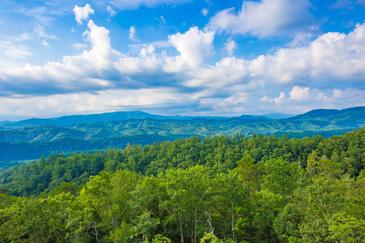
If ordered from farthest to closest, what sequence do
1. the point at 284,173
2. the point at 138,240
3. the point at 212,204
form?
the point at 284,173 < the point at 212,204 < the point at 138,240

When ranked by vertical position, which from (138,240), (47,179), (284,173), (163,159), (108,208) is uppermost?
(284,173)

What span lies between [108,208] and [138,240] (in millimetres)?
6734

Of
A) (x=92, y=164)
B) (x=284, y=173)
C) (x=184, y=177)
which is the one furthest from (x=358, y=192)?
(x=92, y=164)

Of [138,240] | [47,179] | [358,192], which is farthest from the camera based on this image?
[47,179]

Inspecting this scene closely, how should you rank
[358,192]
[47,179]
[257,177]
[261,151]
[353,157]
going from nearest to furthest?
[358,192] → [257,177] → [353,157] → [261,151] → [47,179]

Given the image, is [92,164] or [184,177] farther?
[92,164]

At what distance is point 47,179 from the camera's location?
15162cm

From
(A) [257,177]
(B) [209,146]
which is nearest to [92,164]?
(B) [209,146]

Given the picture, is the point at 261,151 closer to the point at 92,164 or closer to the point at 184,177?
the point at 92,164

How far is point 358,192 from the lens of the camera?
138 ft

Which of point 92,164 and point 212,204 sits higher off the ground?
point 212,204

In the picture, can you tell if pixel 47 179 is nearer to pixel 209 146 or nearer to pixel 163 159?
pixel 163 159

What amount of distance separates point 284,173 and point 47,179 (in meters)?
146

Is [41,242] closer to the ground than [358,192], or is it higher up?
closer to the ground
